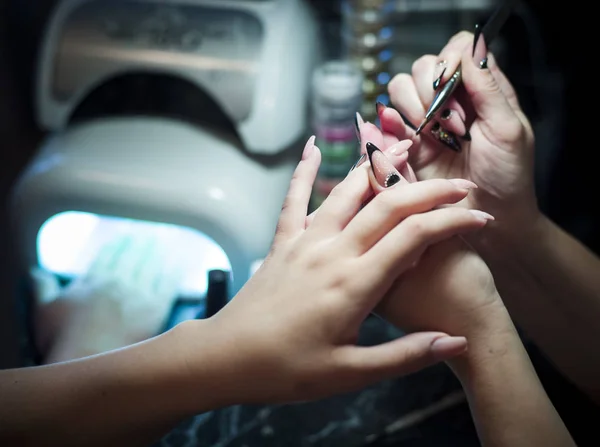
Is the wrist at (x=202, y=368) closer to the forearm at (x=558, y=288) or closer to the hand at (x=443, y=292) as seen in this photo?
the hand at (x=443, y=292)

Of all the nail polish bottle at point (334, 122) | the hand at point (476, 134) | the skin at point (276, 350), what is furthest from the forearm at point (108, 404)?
the nail polish bottle at point (334, 122)

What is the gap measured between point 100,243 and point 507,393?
68cm

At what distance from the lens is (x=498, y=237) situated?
2.26 feet

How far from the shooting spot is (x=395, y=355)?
0.46 m

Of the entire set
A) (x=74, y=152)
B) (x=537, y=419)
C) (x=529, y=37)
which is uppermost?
(x=529, y=37)

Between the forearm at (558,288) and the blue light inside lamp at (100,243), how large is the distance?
431 mm

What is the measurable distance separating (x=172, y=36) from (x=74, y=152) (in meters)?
0.23

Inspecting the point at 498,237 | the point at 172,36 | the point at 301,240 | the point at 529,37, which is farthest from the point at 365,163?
the point at 529,37

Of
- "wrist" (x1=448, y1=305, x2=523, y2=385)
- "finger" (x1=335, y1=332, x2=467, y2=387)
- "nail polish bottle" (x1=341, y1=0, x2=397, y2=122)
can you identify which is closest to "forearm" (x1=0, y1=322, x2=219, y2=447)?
"finger" (x1=335, y1=332, x2=467, y2=387)

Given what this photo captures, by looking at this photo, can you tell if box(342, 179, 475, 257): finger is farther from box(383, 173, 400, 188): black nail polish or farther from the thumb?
the thumb

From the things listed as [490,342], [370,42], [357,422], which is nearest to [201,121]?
[370,42]

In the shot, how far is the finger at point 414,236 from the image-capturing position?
469mm

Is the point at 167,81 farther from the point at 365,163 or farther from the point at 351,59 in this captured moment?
the point at 365,163

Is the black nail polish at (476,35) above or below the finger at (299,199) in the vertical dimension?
above
